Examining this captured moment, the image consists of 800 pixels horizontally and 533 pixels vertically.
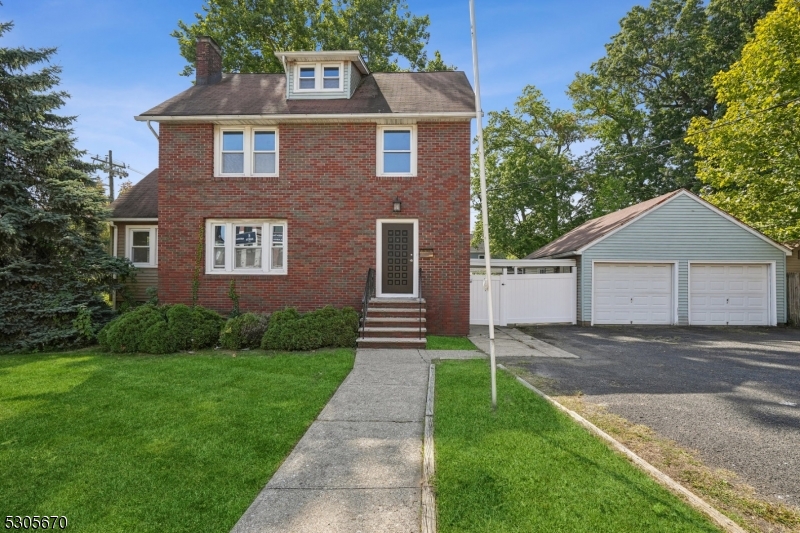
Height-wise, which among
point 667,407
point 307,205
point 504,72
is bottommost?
point 667,407

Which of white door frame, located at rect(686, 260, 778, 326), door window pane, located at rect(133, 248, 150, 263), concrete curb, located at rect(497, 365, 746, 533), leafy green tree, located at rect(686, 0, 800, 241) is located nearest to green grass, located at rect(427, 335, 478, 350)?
concrete curb, located at rect(497, 365, 746, 533)

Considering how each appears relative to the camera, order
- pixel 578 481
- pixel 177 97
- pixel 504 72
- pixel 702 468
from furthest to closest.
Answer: pixel 177 97 → pixel 504 72 → pixel 702 468 → pixel 578 481

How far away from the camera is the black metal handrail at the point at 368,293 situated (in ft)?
32.2

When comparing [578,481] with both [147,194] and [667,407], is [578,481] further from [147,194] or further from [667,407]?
[147,194]

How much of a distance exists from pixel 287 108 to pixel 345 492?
10716mm

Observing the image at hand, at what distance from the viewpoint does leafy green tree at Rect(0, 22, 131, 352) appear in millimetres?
9578

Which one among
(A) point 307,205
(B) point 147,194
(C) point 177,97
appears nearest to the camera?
(A) point 307,205

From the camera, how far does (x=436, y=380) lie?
20.9 feet

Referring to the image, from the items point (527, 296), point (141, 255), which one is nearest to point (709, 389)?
point (527, 296)

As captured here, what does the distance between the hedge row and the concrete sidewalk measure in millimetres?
3415

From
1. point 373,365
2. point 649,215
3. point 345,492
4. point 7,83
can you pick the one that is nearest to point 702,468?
point 345,492

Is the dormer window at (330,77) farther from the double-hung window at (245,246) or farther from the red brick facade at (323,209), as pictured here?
the double-hung window at (245,246)

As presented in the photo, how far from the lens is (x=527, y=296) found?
47.6 feet

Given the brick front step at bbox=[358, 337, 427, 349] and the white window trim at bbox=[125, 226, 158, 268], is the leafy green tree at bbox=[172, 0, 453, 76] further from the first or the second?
the brick front step at bbox=[358, 337, 427, 349]
